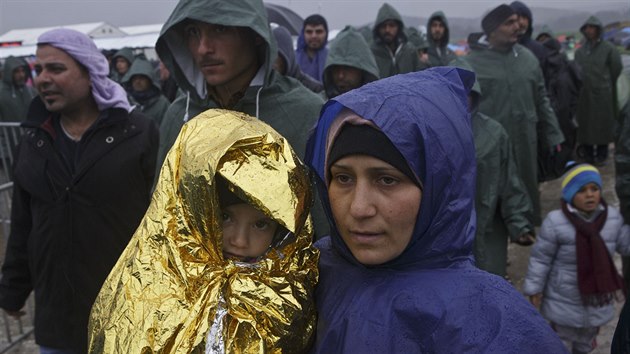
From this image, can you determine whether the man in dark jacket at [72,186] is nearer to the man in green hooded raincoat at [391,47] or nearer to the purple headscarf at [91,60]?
the purple headscarf at [91,60]

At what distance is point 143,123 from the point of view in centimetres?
318

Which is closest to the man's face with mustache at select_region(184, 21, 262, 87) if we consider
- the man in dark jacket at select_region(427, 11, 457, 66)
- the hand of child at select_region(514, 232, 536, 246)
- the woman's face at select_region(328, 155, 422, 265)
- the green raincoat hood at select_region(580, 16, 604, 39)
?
the woman's face at select_region(328, 155, 422, 265)

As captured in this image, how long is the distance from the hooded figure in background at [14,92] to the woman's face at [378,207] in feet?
30.1

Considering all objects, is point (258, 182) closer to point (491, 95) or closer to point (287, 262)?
point (287, 262)

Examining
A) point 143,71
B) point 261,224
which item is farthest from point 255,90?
point 143,71

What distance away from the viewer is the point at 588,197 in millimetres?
3777

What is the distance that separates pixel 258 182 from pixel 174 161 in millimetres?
271

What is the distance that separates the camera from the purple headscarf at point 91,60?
122 inches

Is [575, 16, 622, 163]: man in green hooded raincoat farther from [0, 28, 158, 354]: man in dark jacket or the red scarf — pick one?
[0, 28, 158, 354]: man in dark jacket

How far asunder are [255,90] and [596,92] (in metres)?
7.60

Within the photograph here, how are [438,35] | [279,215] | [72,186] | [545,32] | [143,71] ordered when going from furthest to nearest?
1. [545,32]
2. [438,35]
3. [143,71]
4. [72,186]
5. [279,215]

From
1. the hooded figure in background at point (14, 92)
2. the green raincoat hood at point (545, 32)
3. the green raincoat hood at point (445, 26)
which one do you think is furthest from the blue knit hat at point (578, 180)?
the hooded figure in background at point (14, 92)

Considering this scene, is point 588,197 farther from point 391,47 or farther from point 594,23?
point 594,23

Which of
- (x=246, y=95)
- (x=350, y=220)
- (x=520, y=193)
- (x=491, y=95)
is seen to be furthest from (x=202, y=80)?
(x=491, y=95)
